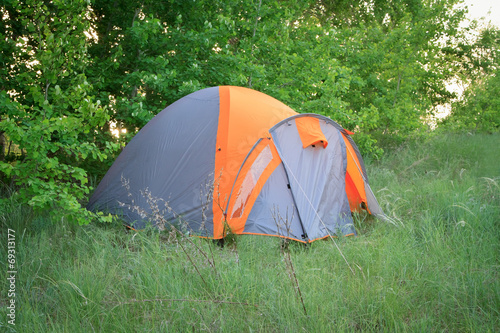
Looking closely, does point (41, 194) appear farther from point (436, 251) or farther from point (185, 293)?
point (436, 251)

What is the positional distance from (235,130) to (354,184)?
1669 millimetres

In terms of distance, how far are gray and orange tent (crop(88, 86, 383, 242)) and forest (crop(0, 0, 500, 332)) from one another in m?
0.30

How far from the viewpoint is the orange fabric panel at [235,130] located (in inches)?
165

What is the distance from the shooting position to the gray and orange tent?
4.15 metres

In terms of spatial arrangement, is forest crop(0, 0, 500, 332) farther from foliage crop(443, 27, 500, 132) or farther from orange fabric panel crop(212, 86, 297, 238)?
foliage crop(443, 27, 500, 132)

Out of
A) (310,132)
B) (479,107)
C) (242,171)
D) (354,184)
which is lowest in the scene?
(354,184)

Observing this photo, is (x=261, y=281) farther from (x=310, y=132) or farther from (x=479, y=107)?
(x=479, y=107)

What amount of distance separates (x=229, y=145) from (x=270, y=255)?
1.41 metres

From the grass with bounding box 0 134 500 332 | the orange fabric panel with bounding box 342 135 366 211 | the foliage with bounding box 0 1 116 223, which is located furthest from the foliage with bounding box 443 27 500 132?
the foliage with bounding box 0 1 116 223

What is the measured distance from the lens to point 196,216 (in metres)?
4.23

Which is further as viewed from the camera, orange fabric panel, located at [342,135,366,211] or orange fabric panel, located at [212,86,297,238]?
orange fabric panel, located at [342,135,366,211]

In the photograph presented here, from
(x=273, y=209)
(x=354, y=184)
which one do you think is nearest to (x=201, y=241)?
(x=273, y=209)

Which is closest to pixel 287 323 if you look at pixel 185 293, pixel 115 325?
pixel 185 293

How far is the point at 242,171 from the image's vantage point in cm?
427
